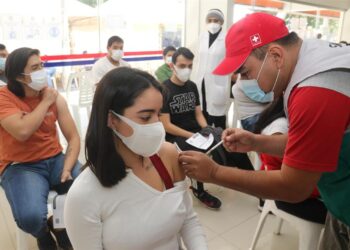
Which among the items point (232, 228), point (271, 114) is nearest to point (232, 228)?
point (232, 228)

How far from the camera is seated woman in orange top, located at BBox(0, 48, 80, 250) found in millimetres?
1682

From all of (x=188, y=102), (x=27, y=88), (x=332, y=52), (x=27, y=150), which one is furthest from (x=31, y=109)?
(x=332, y=52)

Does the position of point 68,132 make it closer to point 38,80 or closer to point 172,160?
point 38,80

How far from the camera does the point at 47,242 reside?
1.83m

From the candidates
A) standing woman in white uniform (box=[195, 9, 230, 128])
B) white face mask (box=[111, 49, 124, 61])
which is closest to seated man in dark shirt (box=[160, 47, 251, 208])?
standing woman in white uniform (box=[195, 9, 230, 128])

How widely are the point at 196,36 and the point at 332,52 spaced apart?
347cm

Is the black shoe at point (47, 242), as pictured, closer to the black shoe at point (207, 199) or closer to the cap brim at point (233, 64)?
the black shoe at point (207, 199)

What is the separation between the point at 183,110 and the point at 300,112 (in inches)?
71.4

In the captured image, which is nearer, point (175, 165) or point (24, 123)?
point (175, 165)

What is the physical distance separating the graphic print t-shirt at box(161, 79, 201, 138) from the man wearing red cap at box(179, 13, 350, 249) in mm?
1434

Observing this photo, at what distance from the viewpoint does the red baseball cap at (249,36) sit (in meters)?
1.05

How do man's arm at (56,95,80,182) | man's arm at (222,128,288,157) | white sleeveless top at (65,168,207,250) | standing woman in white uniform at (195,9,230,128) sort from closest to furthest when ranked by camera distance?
1. white sleeveless top at (65,168,207,250)
2. man's arm at (222,128,288,157)
3. man's arm at (56,95,80,182)
4. standing woman in white uniform at (195,9,230,128)

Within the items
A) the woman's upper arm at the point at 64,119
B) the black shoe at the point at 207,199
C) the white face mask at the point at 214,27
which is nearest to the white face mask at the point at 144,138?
the woman's upper arm at the point at 64,119

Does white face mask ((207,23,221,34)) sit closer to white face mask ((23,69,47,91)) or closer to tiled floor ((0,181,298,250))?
tiled floor ((0,181,298,250))
